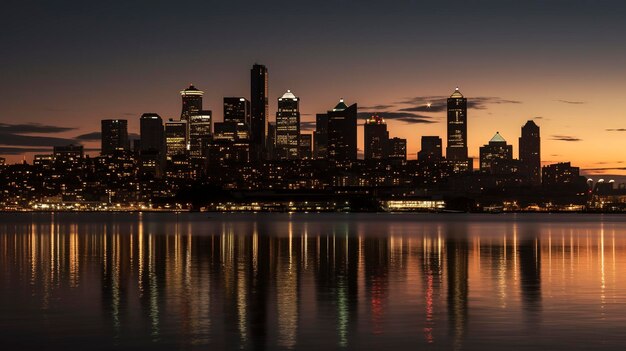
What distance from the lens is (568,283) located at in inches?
1528

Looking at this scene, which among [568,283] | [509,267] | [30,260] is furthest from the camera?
[30,260]

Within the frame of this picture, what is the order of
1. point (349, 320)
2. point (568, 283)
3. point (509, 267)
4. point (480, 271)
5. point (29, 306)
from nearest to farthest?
point (349, 320) → point (29, 306) → point (568, 283) → point (480, 271) → point (509, 267)

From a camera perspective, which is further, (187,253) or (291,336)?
(187,253)

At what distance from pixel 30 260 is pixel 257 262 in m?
13.2

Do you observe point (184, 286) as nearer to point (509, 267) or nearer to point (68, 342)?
point (68, 342)

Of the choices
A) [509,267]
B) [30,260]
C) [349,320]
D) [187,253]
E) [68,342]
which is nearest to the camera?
[68,342]

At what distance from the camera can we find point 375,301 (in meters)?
31.6

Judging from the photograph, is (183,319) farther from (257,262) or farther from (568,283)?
(257,262)

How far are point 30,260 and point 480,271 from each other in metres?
25.5

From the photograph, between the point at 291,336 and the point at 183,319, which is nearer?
the point at 291,336

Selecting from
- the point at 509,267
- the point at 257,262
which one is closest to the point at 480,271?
the point at 509,267

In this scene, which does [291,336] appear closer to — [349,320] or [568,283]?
[349,320]

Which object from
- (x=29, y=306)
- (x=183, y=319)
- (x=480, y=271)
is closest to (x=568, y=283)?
(x=480, y=271)

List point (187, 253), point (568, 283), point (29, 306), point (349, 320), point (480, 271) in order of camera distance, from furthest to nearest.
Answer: point (187, 253) < point (480, 271) < point (568, 283) < point (29, 306) < point (349, 320)
